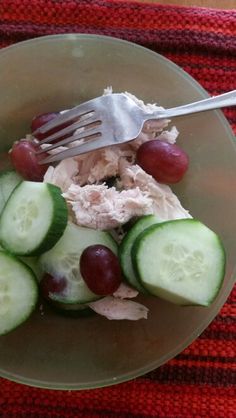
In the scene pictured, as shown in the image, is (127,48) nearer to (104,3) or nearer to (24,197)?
(104,3)

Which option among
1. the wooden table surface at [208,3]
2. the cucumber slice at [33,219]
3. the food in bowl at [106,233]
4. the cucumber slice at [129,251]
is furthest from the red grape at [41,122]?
the wooden table surface at [208,3]

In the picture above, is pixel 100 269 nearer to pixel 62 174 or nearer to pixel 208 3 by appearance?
pixel 62 174

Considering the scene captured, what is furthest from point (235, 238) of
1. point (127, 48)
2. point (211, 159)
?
point (127, 48)

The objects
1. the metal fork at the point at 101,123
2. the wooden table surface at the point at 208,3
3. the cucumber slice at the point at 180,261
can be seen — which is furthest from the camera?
the wooden table surface at the point at 208,3

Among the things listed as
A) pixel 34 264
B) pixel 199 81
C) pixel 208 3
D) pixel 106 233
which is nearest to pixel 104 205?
pixel 106 233

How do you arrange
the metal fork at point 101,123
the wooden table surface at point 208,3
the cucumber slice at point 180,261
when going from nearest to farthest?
the cucumber slice at point 180,261
the metal fork at point 101,123
the wooden table surface at point 208,3

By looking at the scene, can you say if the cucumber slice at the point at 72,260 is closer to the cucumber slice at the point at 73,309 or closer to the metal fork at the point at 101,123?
the cucumber slice at the point at 73,309
